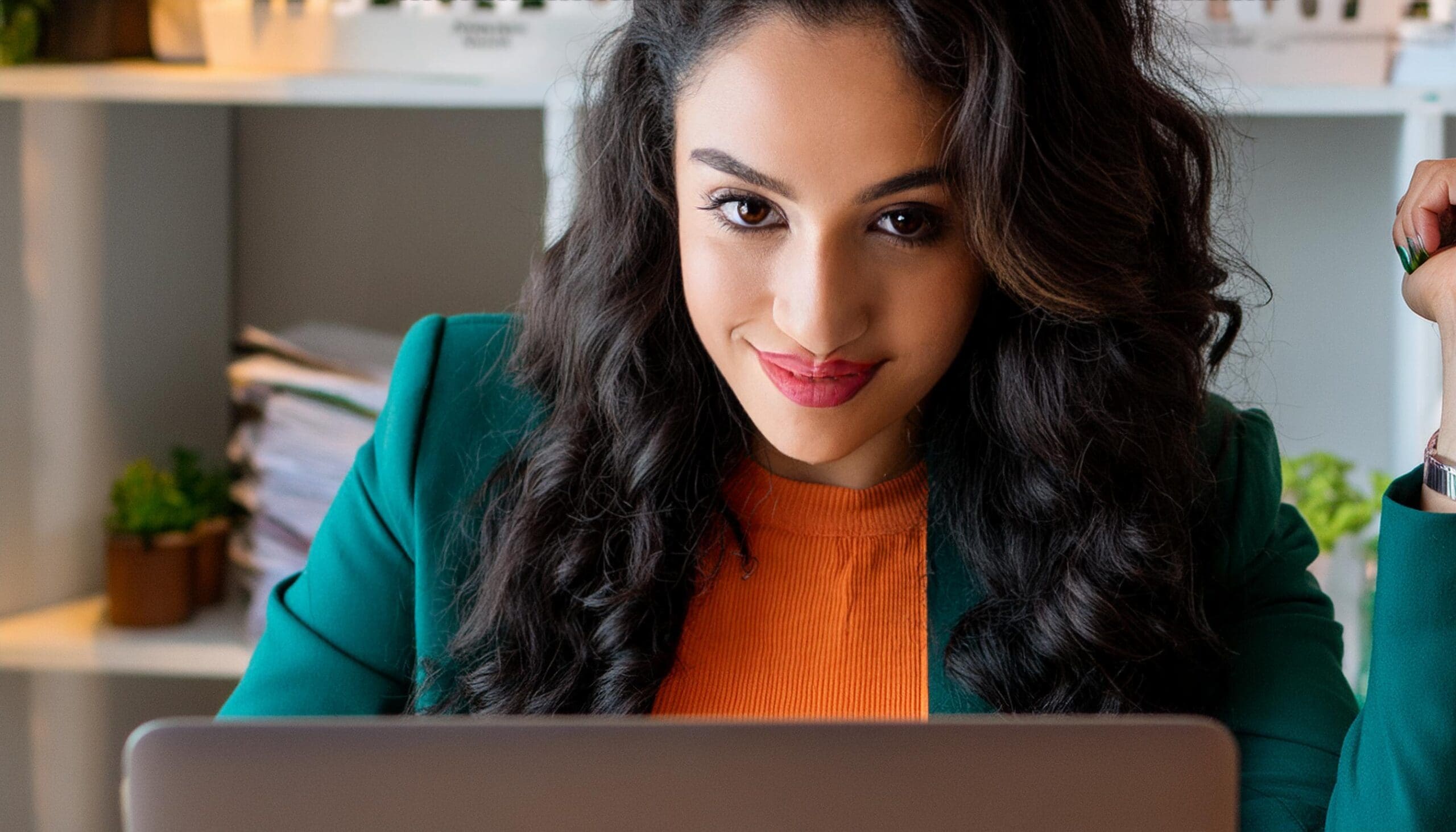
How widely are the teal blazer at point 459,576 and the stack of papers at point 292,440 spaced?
378 mm

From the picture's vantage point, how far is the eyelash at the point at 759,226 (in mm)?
915

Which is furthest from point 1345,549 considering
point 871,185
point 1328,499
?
point 871,185

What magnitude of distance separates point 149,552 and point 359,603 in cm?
58

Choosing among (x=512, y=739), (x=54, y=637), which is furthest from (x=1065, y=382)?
(x=54, y=637)

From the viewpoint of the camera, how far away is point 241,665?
1482 mm

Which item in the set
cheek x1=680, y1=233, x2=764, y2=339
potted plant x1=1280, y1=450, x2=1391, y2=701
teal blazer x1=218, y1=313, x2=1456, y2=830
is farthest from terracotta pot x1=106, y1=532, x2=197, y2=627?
potted plant x1=1280, y1=450, x2=1391, y2=701

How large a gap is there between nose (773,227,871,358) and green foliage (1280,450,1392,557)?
0.72m

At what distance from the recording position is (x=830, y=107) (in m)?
0.87

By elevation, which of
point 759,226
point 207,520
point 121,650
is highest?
point 759,226

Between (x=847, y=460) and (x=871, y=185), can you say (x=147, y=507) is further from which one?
(x=871, y=185)

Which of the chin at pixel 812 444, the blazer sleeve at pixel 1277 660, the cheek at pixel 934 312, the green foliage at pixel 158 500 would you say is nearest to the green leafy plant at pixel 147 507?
the green foliage at pixel 158 500

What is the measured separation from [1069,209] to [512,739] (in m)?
0.61

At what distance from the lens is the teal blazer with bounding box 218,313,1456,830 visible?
1.01 m

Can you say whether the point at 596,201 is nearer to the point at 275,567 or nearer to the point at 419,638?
the point at 419,638
